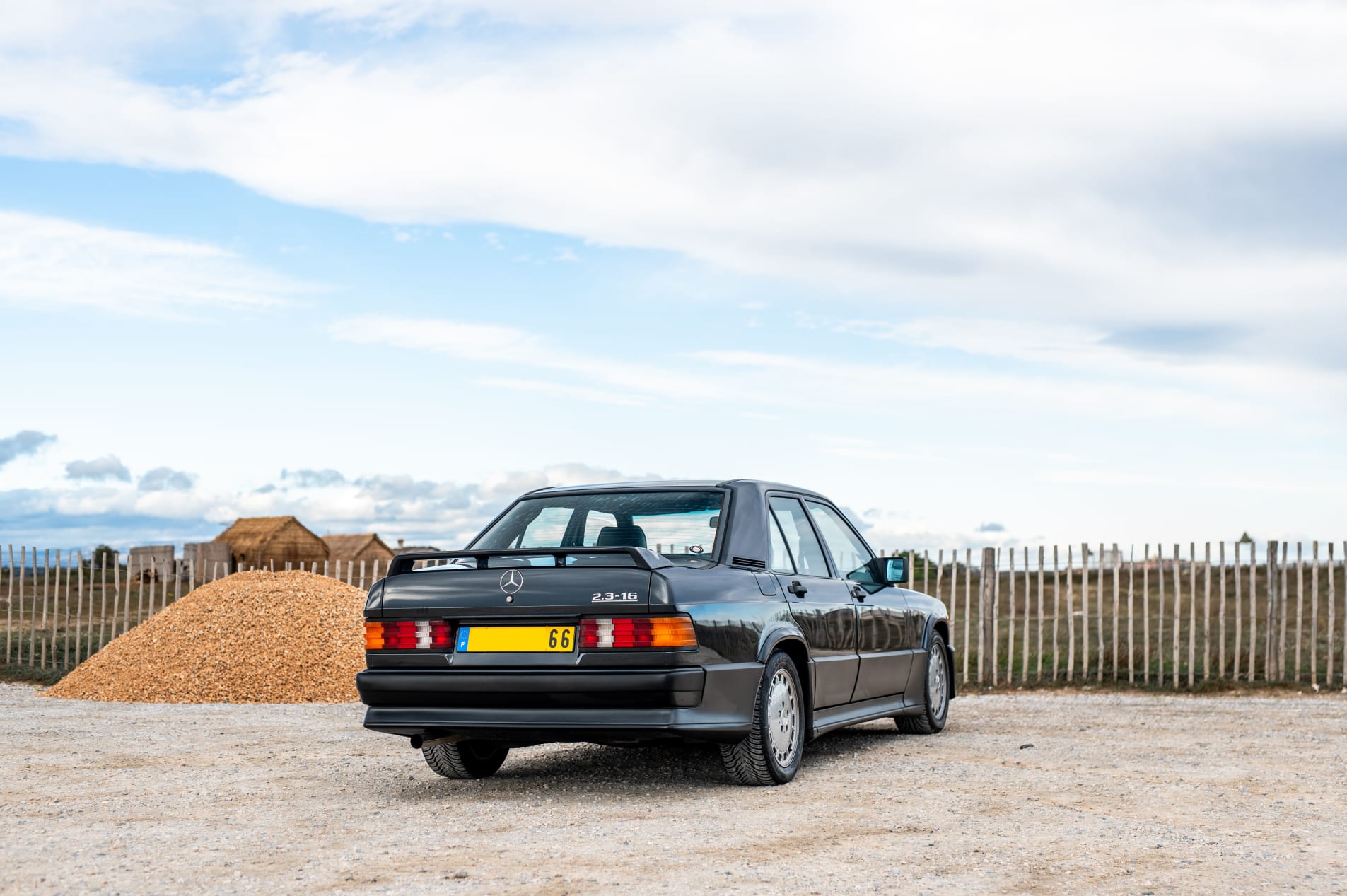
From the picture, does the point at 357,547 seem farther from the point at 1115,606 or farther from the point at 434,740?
the point at 434,740

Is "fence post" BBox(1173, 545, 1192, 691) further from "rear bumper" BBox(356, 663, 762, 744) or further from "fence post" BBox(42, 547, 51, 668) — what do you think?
"fence post" BBox(42, 547, 51, 668)

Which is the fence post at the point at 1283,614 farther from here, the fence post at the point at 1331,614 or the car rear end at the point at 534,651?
the car rear end at the point at 534,651

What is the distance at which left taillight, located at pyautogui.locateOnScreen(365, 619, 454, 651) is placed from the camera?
6648 mm

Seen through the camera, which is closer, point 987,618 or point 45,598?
point 987,618

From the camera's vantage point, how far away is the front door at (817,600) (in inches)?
294

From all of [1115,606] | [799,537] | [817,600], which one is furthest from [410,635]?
[1115,606]

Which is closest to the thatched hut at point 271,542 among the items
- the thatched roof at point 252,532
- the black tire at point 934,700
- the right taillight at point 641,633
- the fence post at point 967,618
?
the thatched roof at point 252,532

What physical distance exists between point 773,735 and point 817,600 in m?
1.08

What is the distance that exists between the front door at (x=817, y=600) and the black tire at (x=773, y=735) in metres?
0.27

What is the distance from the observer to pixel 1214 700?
13711 mm

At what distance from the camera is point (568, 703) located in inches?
249

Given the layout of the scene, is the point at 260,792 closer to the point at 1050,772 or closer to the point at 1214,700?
the point at 1050,772

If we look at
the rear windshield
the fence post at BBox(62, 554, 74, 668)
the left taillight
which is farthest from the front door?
the fence post at BBox(62, 554, 74, 668)

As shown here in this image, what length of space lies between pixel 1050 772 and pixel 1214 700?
7.07 metres
